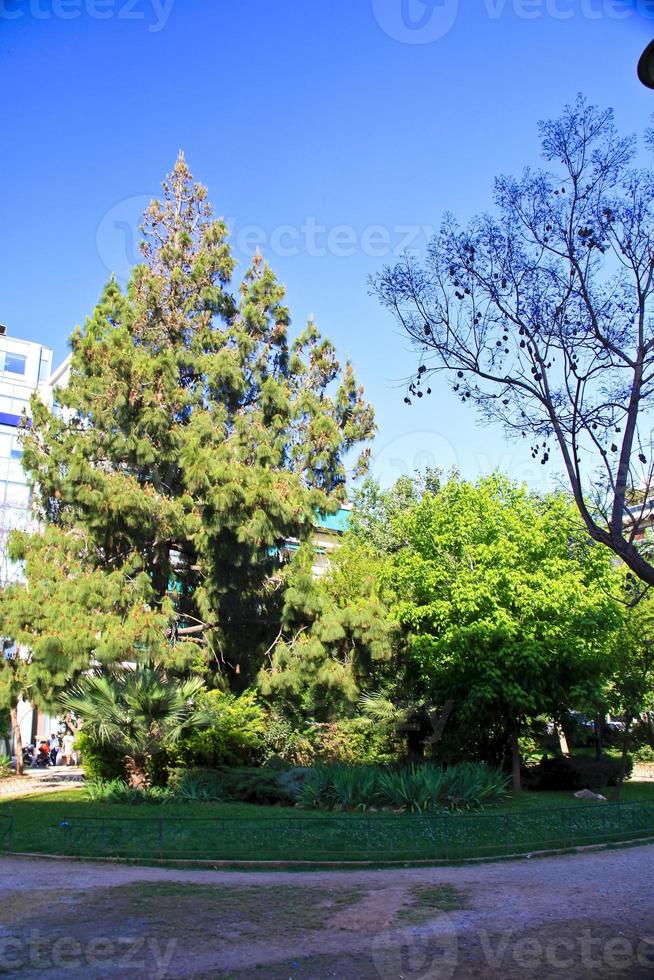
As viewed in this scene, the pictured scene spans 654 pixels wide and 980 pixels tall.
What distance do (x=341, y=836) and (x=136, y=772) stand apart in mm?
7702

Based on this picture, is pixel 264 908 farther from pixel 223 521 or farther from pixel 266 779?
pixel 223 521

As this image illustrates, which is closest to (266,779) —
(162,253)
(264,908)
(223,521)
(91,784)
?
(91,784)

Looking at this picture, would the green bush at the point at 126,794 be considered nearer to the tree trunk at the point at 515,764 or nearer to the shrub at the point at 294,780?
the shrub at the point at 294,780

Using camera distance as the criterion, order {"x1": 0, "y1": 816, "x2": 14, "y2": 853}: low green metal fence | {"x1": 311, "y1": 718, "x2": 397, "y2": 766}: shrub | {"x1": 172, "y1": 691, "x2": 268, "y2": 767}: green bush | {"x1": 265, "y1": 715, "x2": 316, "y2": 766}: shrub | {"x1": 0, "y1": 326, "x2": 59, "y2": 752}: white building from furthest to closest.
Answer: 1. {"x1": 0, "y1": 326, "x2": 59, "y2": 752}: white building
2. {"x1": 311, "y1": 718, "x2": 397, "y2": 766}: shrub
3. {"x1": 265, "y1": 715, "x2": 316, "y2": 766}: shrub
4. {"x1": 172, "y1": 691, "x2": 268, "y2": 767}: green bush
5. {"x1": 0, "y1": 816, "x2": 14, "y2": 853}: low green metal fence

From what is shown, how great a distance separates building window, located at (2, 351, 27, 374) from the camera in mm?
45812

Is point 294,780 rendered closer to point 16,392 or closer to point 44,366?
point 16,392

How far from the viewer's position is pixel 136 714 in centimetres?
1900

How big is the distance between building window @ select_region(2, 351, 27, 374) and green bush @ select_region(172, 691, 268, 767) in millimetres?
30673

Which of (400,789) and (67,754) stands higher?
(400,789)

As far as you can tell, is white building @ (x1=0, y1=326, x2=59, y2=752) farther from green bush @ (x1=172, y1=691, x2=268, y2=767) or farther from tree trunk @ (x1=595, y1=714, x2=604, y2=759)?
tree trunk @ (x1=595, y1=714, x2=604, y2=759)

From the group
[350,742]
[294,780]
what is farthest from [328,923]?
[350,742]

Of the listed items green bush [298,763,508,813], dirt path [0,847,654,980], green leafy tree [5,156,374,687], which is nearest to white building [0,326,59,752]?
green leafy tree [5,156,374,687]

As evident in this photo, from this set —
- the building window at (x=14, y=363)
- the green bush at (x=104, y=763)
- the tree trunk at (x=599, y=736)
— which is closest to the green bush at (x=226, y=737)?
the green bush at (x=104, y=763)

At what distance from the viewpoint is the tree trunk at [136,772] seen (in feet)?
64.7
